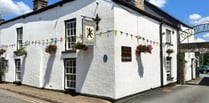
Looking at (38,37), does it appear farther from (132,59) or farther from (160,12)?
(160,12)

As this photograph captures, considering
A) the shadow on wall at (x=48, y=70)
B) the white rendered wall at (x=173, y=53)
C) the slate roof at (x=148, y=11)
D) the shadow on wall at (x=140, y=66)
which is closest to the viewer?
the slate roof at (x=148, y=11)

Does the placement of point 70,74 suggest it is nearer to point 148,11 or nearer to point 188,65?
point 148,11

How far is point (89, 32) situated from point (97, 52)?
1304 millimetres

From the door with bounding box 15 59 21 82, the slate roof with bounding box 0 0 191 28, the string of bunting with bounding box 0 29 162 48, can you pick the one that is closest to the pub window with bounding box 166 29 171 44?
the slate roof with bounding box 0 0 191 28

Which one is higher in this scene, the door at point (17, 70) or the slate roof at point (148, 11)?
the slate roof at point (148, 11)

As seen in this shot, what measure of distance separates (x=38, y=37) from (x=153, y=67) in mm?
8048

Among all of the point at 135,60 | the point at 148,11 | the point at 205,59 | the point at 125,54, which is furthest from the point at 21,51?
the point at 205,59

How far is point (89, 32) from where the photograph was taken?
1128cm

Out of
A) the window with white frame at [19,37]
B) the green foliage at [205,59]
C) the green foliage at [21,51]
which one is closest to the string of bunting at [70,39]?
the green foliage at [21,51]

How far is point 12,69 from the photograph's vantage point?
61.4 ft

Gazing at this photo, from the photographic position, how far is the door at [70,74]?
531 inches

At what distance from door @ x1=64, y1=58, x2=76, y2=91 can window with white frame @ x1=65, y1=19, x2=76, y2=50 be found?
83cm

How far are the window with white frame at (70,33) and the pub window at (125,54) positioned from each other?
10.2 feet

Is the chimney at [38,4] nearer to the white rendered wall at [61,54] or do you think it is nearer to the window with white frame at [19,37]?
the white rendered wall at [61,54]
